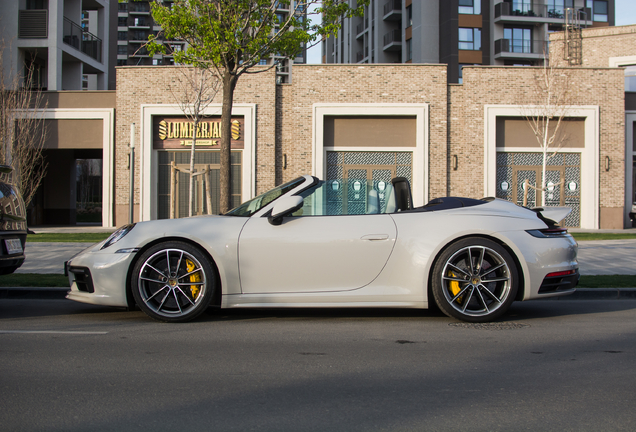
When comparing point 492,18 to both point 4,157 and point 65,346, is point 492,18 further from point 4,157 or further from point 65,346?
point 65,346

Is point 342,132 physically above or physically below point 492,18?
below

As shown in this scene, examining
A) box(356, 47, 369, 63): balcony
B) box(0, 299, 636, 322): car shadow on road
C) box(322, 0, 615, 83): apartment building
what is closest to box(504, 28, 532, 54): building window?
box(322, 0, 615, 83): apartment building

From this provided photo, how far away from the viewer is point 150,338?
14.9 feet

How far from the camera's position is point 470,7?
41.7 metres

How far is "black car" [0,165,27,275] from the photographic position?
5363 mm

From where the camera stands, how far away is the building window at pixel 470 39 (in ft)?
136

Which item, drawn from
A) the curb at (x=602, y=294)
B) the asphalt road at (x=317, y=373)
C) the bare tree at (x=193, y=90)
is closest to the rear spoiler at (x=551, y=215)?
the asphalt road at (x=317, y=373)

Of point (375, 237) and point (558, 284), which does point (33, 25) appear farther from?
point (558, 284)

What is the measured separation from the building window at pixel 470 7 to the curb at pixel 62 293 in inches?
1515

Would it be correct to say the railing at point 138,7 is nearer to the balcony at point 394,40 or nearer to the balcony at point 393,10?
the balcony at point 393,10

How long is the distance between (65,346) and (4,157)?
1888 centimetres

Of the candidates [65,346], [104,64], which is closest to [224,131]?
[65,346]

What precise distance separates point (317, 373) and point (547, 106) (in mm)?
20999

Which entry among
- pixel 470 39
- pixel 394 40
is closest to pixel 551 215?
pixel 470 39
